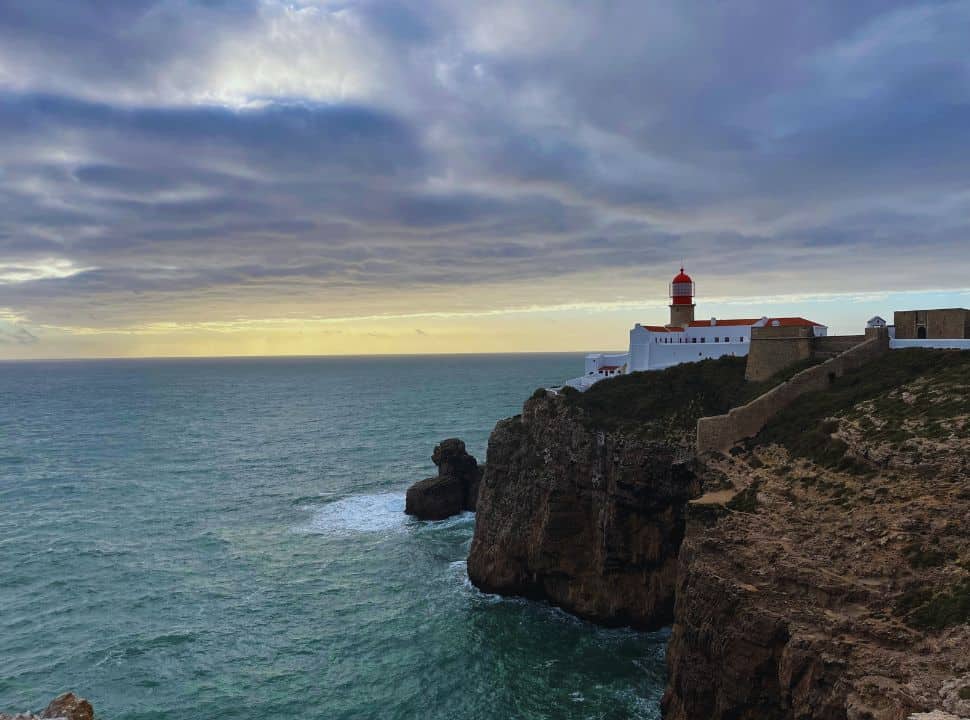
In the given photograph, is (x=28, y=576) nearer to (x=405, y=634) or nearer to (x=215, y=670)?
(x=215, y=670)

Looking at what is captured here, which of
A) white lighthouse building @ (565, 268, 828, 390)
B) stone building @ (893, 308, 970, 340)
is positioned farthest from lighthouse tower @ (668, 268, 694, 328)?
stone building @ (893, 308, 970, 340)

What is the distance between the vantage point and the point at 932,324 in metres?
38.8

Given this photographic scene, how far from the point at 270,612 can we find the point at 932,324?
1890 inches

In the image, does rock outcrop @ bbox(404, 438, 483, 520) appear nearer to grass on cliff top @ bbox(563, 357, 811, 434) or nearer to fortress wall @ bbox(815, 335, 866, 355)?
grass on cliff top @ bbox(563, 357, 811, 434)

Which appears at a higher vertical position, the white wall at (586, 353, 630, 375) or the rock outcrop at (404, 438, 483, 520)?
the white wall at (586, 353, 630, 375)

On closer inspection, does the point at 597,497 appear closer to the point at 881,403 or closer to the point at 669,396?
the point at 669,396

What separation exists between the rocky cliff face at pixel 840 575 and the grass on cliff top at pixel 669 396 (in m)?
10.1

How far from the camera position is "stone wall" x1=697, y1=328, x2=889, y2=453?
115 ft

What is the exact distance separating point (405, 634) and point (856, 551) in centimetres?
2530

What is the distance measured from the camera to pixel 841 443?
2769 cm

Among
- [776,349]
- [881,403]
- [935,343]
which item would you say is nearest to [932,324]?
[935,343]

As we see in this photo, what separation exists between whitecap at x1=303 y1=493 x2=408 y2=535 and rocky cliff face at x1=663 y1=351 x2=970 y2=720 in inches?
1369

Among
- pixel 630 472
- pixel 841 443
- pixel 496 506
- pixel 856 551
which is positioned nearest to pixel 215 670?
pixel 496 506

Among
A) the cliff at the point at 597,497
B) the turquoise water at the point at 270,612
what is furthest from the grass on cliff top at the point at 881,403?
the turquoise water at the point at 270,612
